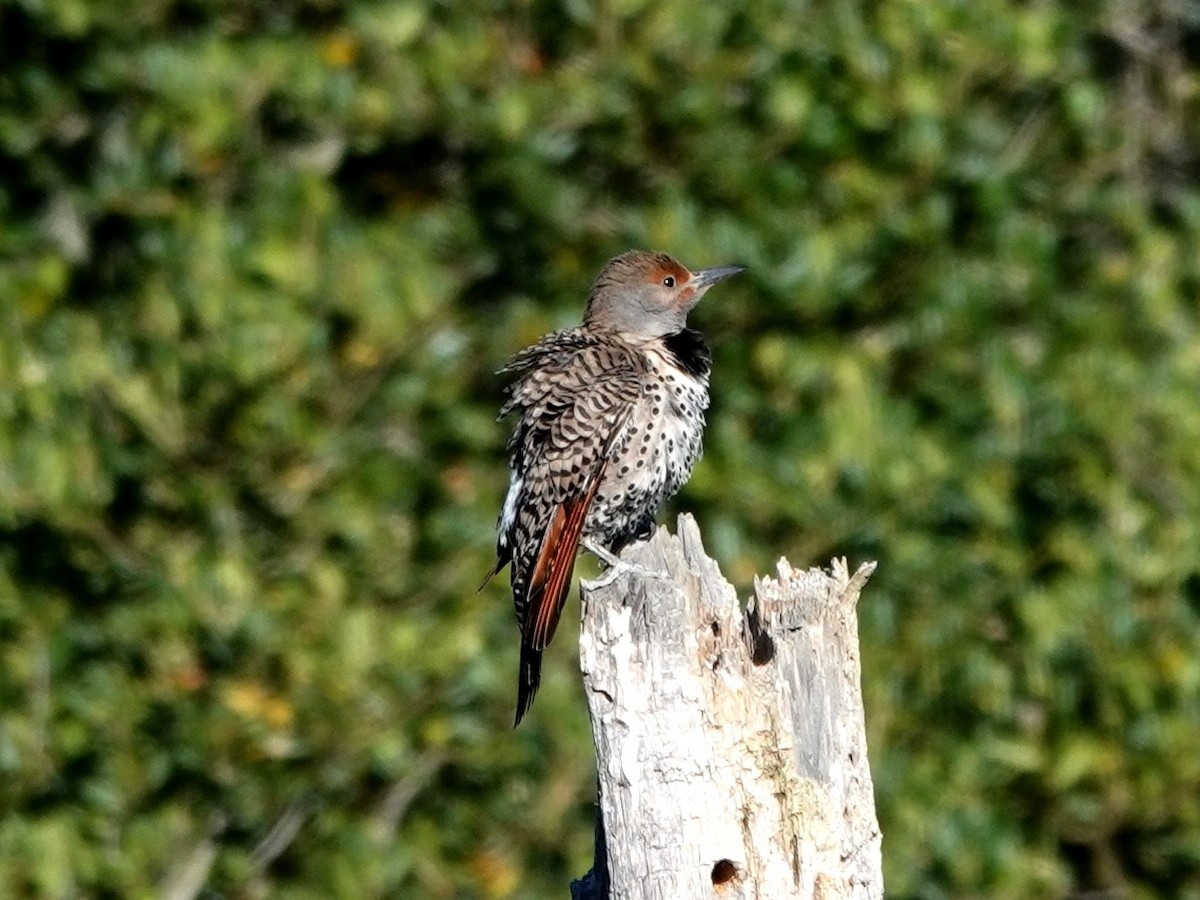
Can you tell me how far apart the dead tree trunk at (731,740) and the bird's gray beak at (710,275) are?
2279 millimetres

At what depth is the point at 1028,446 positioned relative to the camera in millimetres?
7242

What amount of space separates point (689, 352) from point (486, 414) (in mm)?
1197

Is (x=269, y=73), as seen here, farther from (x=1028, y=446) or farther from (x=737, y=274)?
(x=1028, y=446)

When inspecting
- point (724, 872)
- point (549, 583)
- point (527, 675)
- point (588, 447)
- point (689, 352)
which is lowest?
point (724, 872)

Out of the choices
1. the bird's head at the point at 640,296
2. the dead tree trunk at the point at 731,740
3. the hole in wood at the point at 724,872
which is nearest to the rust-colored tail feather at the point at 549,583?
the bird's head at the point at 640,296

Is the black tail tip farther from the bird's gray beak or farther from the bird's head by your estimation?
A: the bird's gray beak

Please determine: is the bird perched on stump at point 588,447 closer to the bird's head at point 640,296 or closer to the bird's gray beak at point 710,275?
the bird's head at point 640,296

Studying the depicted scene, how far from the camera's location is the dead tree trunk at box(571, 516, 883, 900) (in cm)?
405

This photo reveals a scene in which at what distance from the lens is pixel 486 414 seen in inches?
277

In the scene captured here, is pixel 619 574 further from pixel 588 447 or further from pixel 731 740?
pixel 588 447

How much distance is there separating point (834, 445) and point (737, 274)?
623 millimetres

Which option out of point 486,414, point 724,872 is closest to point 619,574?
point 724,872

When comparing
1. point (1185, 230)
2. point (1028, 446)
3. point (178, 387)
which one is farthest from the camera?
point (1185, 230)

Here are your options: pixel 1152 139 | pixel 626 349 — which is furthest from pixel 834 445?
pixel 1152 139
